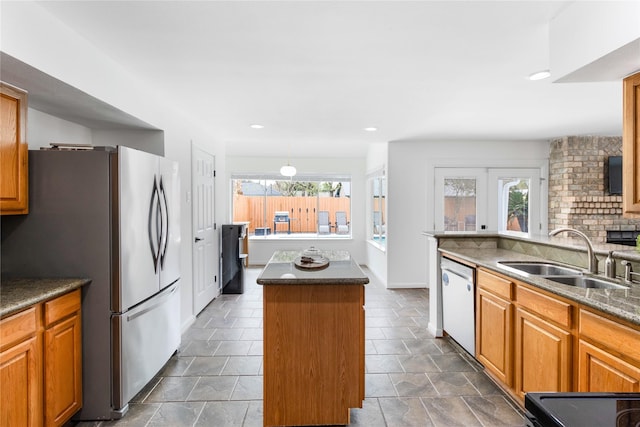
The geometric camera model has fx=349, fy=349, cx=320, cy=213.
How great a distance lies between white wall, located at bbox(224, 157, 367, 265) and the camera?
7.38 metres

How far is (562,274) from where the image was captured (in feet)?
8.39

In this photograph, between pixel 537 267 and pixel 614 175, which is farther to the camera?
pixel 614 175

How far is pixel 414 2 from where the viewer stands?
1736mm

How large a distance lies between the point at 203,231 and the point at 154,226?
187 centimetres

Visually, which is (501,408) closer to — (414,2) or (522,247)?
(522,247)

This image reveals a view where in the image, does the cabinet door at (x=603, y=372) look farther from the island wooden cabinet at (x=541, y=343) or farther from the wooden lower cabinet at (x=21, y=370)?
the wooden lower cabinet at (x=21, y=370)

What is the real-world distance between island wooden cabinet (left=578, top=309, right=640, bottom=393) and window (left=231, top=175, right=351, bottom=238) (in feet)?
20.0

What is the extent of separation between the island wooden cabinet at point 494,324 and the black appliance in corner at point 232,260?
3525 millimetres

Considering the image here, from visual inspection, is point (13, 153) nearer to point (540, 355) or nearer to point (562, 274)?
point (540, 355)

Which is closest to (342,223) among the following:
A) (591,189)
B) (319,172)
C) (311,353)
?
(319,172)

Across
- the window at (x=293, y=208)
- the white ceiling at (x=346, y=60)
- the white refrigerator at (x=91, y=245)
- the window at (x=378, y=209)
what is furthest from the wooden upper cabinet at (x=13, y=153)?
the window at (x=293, y=208)

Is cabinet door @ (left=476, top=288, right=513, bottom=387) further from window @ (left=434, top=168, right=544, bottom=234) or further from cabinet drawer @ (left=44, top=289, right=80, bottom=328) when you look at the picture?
window @ (left=434, top=168, right=544, bottom=234)

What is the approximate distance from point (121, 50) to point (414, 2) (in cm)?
186

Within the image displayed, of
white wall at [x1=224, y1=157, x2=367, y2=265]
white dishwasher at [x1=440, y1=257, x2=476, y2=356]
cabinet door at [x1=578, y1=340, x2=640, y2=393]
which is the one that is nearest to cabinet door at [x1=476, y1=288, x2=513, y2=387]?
white dishwasher at [x1=440, y1=257, x2=476, y2=356]
